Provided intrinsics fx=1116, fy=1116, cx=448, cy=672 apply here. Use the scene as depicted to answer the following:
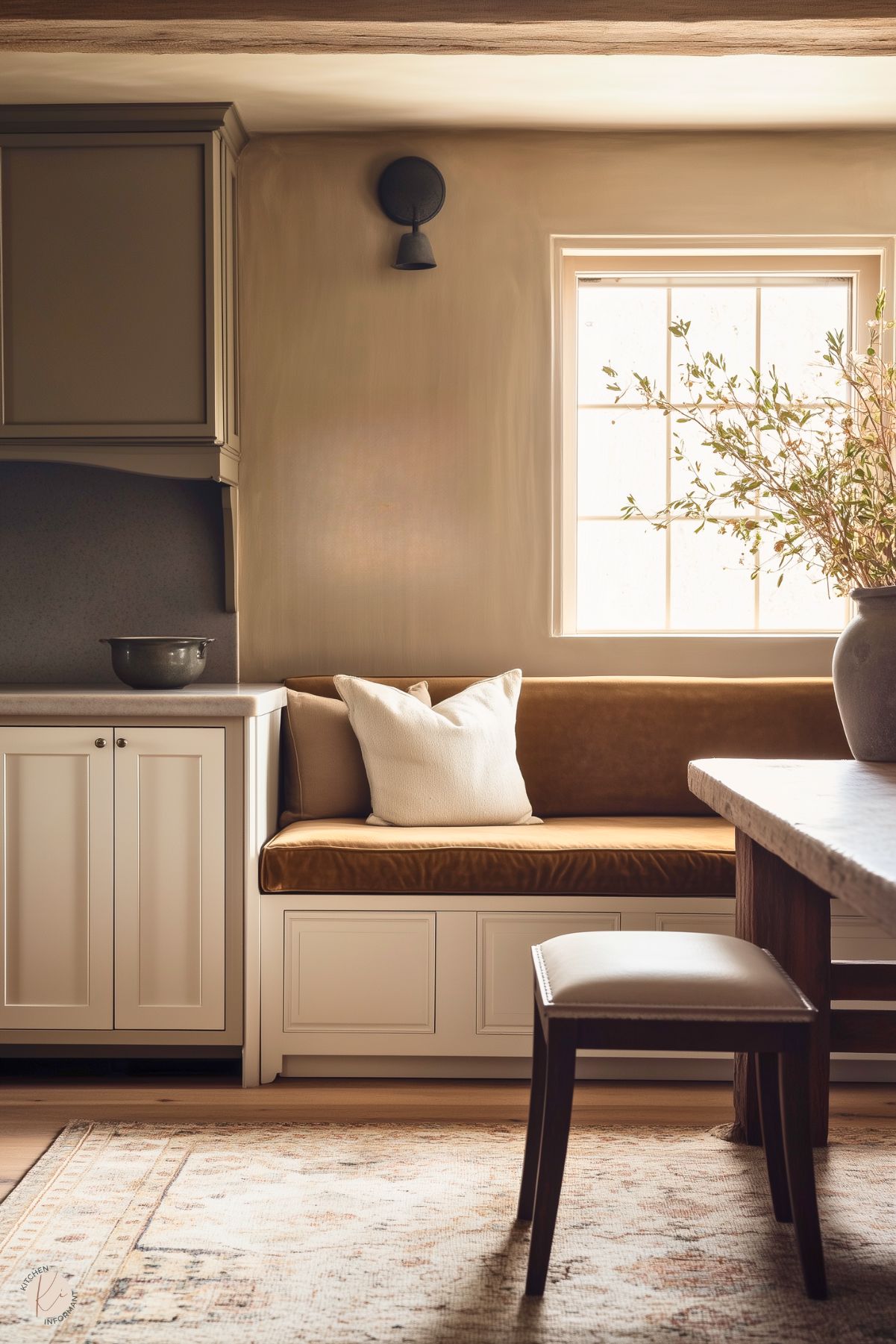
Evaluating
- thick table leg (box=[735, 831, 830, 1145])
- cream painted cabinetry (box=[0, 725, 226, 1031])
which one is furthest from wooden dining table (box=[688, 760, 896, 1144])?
cream painted cabinetry (box=[0, 725, 226, 1031])

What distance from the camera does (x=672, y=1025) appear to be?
1579 mm

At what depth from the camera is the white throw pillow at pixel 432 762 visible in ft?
9.52

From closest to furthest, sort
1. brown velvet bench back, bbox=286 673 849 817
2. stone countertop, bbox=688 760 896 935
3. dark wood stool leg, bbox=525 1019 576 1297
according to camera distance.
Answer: stone countertop, bbox=688 760 896 935, dark wood stool leg, bbox=525 1019 576 1297, brown velvet bench back, bbox=286 673 849 817

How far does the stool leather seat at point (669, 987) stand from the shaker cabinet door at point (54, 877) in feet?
4.58

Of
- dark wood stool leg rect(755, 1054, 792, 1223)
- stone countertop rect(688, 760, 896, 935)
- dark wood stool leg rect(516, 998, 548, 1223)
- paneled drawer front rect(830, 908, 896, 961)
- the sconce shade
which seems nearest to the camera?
stone countertop rect(688, 760, 896, 935)

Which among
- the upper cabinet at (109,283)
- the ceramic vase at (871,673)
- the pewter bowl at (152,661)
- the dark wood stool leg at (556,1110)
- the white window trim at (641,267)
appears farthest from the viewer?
the white window trim at (641,267)

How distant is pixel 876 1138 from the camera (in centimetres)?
234

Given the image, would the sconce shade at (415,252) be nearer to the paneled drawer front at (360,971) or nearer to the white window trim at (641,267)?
the white window trim at (641,267)

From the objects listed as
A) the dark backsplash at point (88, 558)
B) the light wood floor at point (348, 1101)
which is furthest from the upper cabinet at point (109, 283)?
the light wood floor at point (348, 1101)

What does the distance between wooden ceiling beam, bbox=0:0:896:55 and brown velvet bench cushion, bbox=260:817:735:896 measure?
6.25 feet

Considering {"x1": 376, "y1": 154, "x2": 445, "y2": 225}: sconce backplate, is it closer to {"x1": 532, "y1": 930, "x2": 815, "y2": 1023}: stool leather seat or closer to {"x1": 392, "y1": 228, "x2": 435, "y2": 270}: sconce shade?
{"x1": 392, "y1": 228, "x2": 435, "y2": 270}: sconce shade

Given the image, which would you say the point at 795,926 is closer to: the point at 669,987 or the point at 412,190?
the point at 669,987

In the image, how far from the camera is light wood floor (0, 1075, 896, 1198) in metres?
2.46

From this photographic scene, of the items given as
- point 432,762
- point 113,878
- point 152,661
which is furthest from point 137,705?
point 432,762
